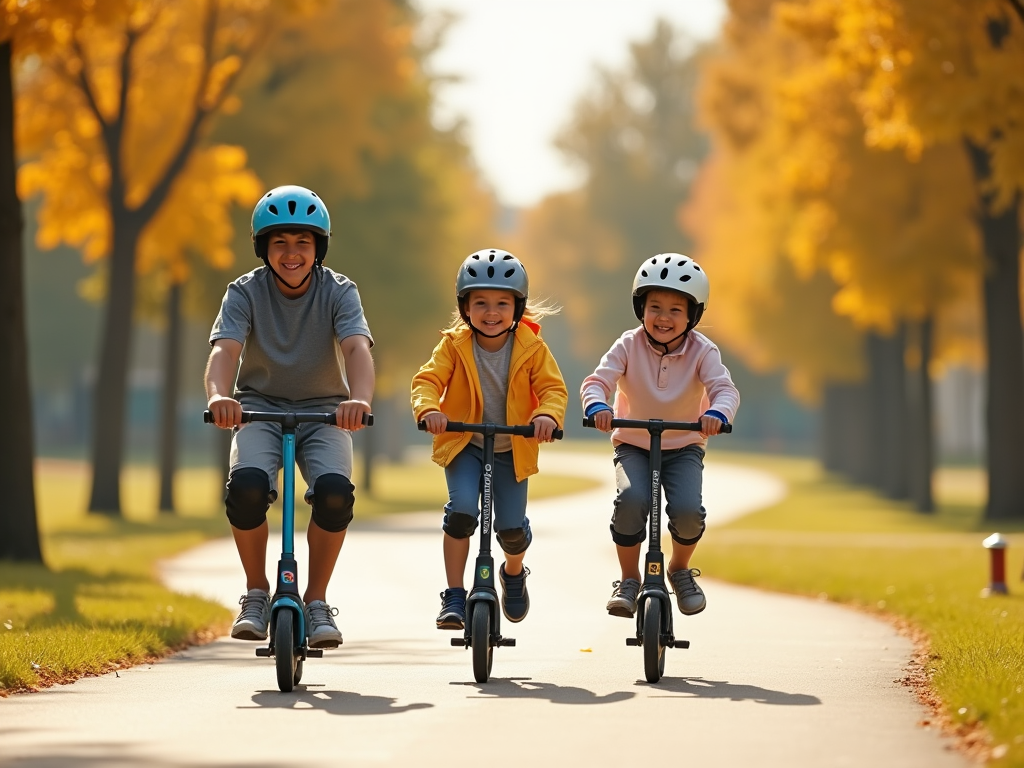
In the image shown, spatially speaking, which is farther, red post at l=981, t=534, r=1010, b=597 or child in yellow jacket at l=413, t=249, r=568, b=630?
red post at l=981, t=534, r=1010, b=597

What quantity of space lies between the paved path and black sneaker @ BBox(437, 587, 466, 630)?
0.29 m

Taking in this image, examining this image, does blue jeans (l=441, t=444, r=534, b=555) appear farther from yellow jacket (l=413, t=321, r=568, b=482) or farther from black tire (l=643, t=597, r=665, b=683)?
black tire (l=643, t=597, r=665, b=683)

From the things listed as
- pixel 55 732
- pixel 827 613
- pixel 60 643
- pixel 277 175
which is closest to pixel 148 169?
pixel 277 175

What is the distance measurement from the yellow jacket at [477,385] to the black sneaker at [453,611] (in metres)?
0.65

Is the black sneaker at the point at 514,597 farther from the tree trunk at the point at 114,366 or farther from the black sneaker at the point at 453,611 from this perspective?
the tree trunk at the point at 114,366

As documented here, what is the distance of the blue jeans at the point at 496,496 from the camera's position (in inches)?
362

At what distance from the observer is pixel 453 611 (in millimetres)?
8977

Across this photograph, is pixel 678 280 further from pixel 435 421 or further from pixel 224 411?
pixel 224 411

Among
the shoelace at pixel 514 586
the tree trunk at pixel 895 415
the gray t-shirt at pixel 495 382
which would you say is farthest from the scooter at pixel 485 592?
the tree trunk at pixel 895 415

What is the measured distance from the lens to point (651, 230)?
7700cm

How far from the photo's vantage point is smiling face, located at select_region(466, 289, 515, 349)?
923 cm

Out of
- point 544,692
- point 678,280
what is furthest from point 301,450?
point 678,280

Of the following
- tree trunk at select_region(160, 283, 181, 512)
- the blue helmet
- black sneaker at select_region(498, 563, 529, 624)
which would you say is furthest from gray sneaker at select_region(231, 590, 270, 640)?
tree trunk at select_region(160, 283, 181, 512)

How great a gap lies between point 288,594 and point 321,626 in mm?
268
